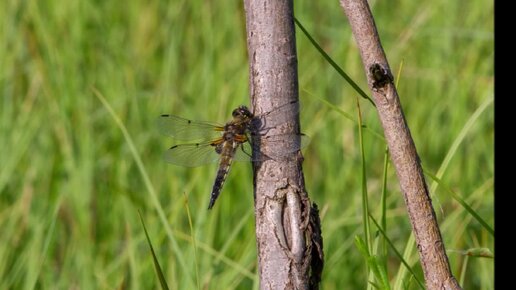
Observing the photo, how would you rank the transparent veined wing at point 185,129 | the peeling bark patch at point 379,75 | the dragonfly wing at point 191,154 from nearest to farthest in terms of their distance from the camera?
the peeling bark patch at point 379,75 → the dragonfly wing at point 191,154 → the transparent veined wing at point 185,129

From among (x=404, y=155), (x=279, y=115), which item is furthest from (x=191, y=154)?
(x=404, y=155)

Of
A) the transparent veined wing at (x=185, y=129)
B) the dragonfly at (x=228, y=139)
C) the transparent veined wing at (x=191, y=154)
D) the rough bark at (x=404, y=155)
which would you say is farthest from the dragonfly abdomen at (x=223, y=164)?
the rough bark at (x=404, y=155)

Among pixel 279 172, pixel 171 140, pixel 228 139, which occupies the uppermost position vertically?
pixel 171 140

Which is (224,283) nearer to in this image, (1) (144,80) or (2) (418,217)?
(2) (418,217)

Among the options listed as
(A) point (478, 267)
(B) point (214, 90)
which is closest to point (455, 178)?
(A) point (478, 267)

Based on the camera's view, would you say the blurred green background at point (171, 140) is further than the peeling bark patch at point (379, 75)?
Yes

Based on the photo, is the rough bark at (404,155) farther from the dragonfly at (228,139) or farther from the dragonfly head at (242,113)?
the dragonfly head at (242,113)

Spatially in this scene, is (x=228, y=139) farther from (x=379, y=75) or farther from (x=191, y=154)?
(x=379, y=75)

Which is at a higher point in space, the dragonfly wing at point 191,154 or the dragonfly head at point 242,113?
the dragonfly head at point 242,113
